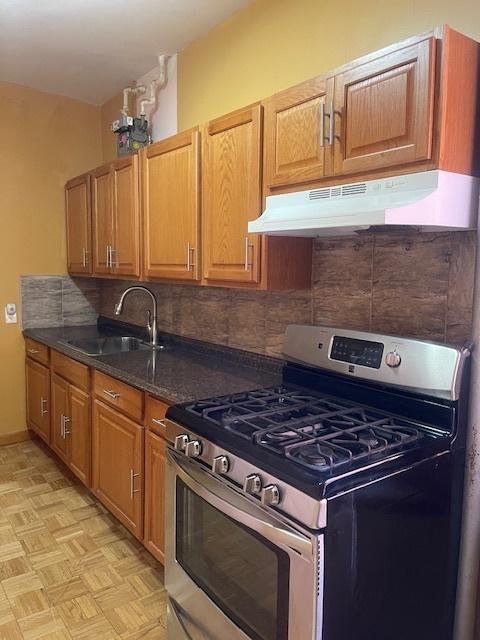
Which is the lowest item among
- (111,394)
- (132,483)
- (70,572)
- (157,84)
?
(70,572)

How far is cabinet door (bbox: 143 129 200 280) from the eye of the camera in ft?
7.45

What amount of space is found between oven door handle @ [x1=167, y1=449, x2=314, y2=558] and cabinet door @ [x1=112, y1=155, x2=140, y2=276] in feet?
4.91

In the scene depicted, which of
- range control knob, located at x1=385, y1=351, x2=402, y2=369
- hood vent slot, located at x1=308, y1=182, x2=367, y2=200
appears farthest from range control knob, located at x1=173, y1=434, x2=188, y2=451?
hood vent slot, located at x1=308, y1=182, x2=367, y2=200

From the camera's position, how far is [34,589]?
80.8 inches

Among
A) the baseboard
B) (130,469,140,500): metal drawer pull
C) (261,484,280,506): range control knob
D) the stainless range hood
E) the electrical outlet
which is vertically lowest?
the baseboard

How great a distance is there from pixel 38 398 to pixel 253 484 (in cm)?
264

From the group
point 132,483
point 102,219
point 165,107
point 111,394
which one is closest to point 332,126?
point 111,394

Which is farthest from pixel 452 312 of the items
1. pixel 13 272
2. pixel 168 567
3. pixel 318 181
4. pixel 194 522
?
pixel 13 272

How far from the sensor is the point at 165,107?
3.04 metres

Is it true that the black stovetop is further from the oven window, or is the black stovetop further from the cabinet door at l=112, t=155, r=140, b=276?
the cabinet door at l=112, t=155, r=140, b=276

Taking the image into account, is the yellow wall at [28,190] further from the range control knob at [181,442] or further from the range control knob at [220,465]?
the range control knob at [220,465]

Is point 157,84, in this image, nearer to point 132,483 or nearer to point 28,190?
point 28,190

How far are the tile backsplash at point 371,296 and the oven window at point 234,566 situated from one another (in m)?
0.88

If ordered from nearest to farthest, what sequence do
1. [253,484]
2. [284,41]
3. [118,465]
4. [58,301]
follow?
[253,484]
[284,41]
[118,465]
[58,301]
